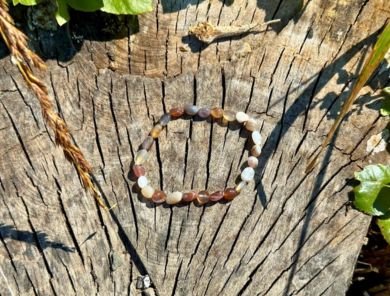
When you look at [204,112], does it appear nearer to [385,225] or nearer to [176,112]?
[176,112]

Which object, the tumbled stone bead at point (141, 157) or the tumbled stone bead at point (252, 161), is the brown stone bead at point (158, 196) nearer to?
the tumbled stone bead at point (141, 157)

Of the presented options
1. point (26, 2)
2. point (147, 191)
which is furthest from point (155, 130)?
point (26, 2)

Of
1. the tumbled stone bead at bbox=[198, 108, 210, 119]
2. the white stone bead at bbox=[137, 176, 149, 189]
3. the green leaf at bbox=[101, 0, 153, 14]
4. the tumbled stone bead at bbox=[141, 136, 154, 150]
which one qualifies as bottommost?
the white stone bead at bbox=[137, 176, 149, 189]

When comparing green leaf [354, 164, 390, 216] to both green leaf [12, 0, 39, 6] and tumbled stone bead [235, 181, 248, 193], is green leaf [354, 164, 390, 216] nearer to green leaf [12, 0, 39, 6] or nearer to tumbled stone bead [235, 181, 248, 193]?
tumbled stone bead [235, 181, 248, 193]

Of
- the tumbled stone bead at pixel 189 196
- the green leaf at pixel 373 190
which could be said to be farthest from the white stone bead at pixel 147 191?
the green leaf at pixel 373 190

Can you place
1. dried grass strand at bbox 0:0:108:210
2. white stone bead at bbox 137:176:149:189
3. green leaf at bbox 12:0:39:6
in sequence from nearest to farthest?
dried grass strand at bbox 0:0:108:210 < green leaf at bbox 12:0:39:6 < white stone bead at bbox 137:176:149:189

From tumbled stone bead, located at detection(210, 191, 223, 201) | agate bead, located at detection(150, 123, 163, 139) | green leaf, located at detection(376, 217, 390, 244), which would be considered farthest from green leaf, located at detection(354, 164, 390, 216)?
agate bead, located at detection(150, 123, 163, 139)

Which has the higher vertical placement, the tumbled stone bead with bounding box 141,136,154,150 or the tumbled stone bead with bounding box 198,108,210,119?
the tumbled stone bead with bounding box 198,108,210,119

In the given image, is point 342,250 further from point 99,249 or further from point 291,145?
point 99,249
